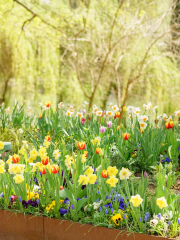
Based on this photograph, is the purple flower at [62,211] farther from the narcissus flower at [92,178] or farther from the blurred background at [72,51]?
the blurred background at [72,51]

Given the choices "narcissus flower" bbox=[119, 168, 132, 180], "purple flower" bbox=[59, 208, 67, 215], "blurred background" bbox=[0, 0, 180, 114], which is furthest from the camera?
"blurred background" bbox=[0, 0, 180, 114]

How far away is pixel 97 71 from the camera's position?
297 inches

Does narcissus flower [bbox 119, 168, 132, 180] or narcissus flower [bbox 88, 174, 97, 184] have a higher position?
narcissus flower [bbox 119, 168, 132, 180]

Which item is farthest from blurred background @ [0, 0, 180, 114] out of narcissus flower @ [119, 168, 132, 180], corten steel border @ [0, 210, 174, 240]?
narcissus flower @ [119, 168, 132, 180]

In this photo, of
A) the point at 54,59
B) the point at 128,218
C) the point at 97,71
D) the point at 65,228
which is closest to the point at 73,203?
the point at 65,228

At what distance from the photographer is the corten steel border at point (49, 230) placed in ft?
5.00

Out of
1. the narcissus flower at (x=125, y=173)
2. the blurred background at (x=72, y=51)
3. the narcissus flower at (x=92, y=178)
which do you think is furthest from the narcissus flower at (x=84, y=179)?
the blurred background at (x=72, y=51)

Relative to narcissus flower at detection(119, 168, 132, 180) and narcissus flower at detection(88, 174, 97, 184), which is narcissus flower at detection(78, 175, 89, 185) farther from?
narcissus flower at detection(119, 168, 132, 180)

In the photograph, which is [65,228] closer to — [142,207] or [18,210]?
[18,210]

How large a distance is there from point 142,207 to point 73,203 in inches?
14.3

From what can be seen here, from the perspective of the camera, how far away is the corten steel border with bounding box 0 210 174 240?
1524mm

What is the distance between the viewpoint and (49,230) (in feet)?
5.47

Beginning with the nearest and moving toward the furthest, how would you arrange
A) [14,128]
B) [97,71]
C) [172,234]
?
1. [172,234]
2. [14,128]
3. [97,71]

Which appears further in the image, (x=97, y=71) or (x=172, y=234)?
(x=97, y=71)
